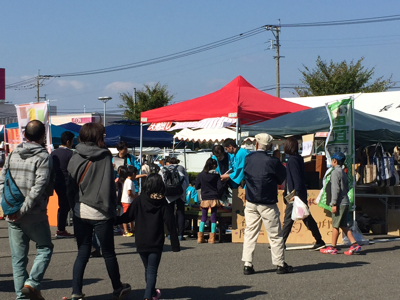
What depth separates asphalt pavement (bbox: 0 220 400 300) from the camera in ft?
19.8

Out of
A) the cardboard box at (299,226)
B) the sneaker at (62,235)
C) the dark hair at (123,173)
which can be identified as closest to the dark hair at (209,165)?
the cardboard box at (299,226)

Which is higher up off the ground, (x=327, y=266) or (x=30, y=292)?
(x=30, y=292)

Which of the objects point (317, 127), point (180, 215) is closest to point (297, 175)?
point (180, 215)

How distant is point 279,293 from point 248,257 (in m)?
1.07

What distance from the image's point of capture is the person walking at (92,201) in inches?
205

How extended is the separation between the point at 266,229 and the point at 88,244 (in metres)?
2.64

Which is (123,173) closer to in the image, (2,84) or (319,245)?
(319,245)

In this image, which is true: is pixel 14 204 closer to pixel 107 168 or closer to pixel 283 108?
pixel 107 168

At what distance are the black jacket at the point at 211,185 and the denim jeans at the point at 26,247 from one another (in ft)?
16.1

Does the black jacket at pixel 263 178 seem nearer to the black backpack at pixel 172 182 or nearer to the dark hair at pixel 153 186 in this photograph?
the dark hair at pixel 153 186

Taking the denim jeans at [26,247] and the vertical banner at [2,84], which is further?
the vertical banner at [2,84]

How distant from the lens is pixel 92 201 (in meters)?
5.19

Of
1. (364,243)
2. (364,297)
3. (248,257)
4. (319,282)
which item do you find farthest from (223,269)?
(364,243)

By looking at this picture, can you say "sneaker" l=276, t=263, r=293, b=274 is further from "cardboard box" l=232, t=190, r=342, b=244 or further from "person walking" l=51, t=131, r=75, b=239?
"person walking" l=51, t=131, r=75, b=239
